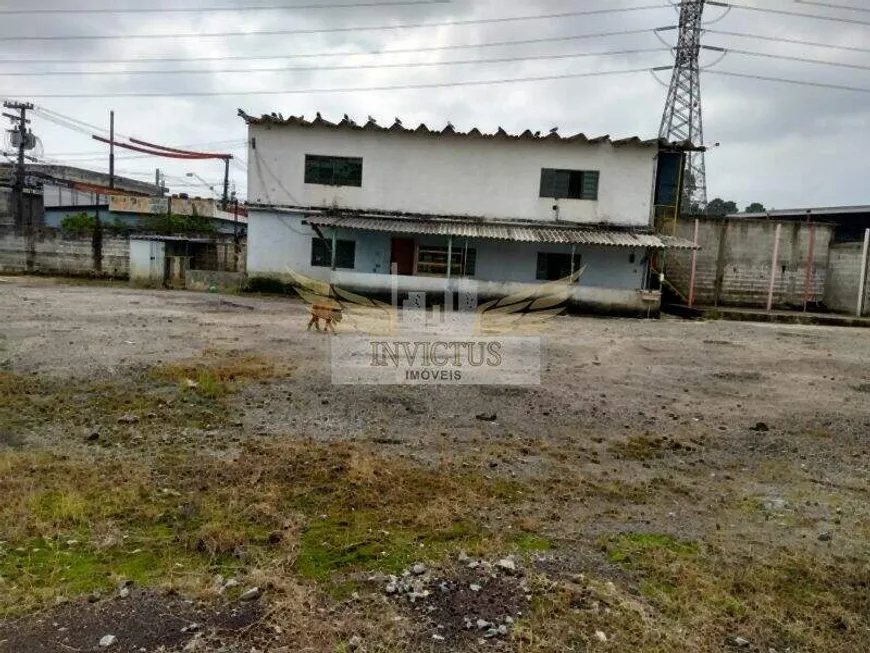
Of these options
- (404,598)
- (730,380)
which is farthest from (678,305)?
(404,598)

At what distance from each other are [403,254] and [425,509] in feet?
57.8

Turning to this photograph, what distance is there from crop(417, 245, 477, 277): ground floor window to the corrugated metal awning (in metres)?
1.05

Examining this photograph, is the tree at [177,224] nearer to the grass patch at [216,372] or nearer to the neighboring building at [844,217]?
the grass patch at [216,372]

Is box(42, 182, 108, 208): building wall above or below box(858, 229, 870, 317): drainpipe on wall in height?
above

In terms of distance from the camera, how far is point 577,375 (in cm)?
869

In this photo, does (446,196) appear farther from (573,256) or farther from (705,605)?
(705,605)

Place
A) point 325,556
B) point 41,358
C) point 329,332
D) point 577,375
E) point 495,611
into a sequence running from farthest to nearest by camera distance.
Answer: point 329,332, point 577,375, point 41,358, point 325,556, point 495,611

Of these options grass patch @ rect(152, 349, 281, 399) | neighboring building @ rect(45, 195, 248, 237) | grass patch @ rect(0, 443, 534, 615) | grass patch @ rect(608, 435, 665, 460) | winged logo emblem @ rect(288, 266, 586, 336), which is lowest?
grass patch @ rect(0, 443, 534, 615)

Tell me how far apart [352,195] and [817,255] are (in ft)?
54.0

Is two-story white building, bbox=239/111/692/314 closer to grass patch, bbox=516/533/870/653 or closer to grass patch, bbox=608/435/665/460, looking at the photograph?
grass patch, bbox=608/435/665/460

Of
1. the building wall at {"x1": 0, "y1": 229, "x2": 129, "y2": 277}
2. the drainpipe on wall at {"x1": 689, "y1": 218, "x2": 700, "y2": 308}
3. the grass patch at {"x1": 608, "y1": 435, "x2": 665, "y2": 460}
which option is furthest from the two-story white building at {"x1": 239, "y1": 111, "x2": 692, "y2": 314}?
the grass patch at {"x1": 608, "y1": 435, "x2": 665, "y2": 460}

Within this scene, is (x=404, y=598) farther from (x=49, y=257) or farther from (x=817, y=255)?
(x=49, y=257)

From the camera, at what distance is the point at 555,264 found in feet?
68.0

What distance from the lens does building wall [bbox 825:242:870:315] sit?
19672mm
